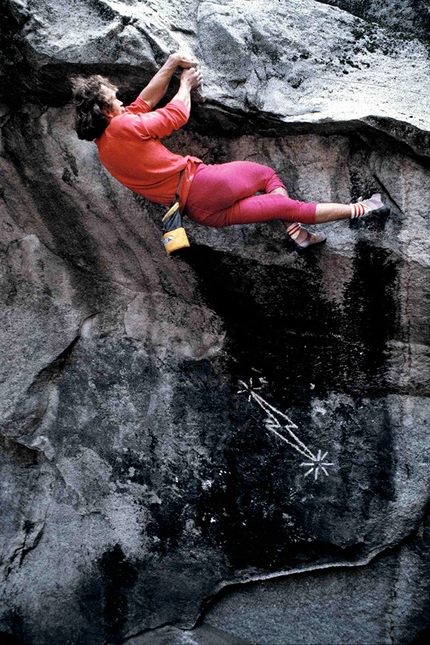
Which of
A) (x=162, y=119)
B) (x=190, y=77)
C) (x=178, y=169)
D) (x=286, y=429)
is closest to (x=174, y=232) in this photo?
(x=178, y=169)

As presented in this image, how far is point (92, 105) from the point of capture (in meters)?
3.06

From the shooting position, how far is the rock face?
340cm

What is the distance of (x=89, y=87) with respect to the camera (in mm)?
3082

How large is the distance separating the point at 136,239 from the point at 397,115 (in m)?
1.70

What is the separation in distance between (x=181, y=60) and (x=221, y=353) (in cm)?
183

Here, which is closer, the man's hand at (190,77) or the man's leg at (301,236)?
the man's hand at (190,77)

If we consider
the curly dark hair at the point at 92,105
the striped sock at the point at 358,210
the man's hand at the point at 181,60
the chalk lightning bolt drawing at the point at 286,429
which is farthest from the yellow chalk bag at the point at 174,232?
the chalk lightning bolt drawing at the point at 286,429

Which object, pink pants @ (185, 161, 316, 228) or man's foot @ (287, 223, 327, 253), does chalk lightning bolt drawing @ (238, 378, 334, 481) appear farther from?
pink pants @ (185, 161, 316, 228)

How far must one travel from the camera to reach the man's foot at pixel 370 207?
3.34 m

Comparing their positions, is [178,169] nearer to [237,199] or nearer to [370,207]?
[237,199]

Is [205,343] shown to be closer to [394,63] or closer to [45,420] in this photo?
[45,420]

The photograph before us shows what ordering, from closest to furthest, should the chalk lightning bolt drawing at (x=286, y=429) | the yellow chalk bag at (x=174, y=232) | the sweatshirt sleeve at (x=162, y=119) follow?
the sweatshirt sleeve at (x=162, y=119) < the yellow chalk bag at (x=174, y=232) < the chalk lightning bolt drawing at (x=286, y=429)

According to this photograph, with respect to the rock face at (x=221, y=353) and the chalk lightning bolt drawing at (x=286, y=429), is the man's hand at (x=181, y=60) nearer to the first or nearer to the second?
the rock face at (x=221, y=353)

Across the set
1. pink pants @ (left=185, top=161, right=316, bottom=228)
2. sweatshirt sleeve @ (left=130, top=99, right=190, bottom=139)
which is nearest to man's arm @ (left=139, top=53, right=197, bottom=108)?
sweatshirt sleeve @ (left=130, top=99, right=190, bottom=139)
